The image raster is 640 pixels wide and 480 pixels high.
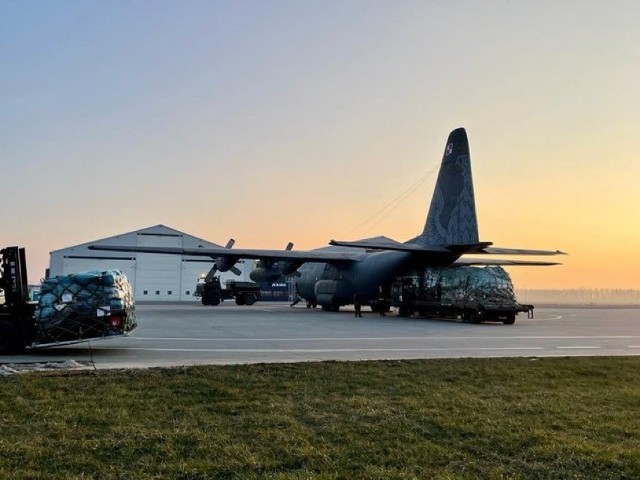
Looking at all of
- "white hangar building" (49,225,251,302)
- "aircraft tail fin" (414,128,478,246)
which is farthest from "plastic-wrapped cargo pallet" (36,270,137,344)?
"white hangar building" (49,225,251,302)

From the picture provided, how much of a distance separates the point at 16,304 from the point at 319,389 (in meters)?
7.90

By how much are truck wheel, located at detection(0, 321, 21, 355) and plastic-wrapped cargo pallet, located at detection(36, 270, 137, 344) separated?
0.49 meters

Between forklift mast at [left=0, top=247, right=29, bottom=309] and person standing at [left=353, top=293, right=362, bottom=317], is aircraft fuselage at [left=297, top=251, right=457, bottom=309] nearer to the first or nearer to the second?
person standing at [left=353, top=293, right=362, bottom=317]

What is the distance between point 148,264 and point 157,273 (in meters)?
1.31

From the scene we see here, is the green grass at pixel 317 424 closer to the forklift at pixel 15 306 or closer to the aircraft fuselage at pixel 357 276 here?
the forklift at pixel 15 306

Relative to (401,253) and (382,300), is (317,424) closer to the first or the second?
(401,253)

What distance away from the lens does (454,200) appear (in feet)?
86.1

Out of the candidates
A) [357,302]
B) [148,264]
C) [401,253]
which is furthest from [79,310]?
[148,264]

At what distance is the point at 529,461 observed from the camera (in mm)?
5238

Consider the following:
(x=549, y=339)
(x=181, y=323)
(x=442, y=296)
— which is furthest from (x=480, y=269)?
(x=181, y=323)

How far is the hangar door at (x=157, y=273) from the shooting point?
195 feet

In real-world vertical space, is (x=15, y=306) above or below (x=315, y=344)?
above

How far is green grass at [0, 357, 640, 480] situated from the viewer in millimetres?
5020

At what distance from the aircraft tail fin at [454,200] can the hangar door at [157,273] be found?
38801 millimetres
